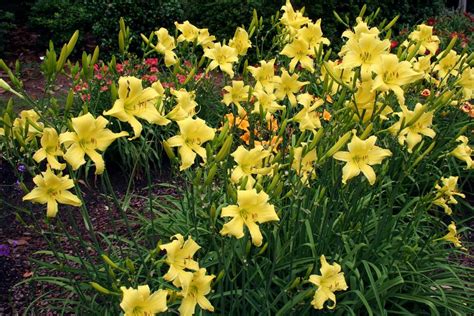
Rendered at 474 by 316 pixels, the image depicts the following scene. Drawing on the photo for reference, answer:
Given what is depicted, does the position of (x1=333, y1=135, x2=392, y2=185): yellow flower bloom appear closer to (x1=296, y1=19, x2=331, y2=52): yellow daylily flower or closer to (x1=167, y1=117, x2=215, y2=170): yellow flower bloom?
(x1=167, y1=117, x2=215, y2=170): yellow flower bloom

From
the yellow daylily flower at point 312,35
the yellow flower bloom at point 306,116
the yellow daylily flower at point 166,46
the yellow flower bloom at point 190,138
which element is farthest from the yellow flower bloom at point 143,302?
the yellow daylily flower at point 312,35

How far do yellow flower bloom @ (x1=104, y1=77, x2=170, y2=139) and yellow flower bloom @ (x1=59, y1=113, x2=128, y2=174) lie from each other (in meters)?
0.07

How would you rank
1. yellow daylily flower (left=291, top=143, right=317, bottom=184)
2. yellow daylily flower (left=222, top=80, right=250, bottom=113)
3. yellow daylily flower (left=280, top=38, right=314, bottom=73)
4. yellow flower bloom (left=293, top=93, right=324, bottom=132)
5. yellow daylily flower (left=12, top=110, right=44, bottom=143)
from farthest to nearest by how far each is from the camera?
1. yellow daylily flower (left=280, top=38, right=314, bottom=73)
2. yellow daylily flower (left=222, top=80, right=250, bottom=113)
3. yellow flower bloom (left=293, top=93, right=324, bottom=132)
4. yellow daylily flower (left=291, top=143, right=317, bottom=184)
5. yellow daylily flower (left=12, top=110, right=44, bottom=143)

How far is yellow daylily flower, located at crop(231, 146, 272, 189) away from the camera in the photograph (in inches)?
76.9

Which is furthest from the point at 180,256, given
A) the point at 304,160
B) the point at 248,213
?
the point at 304,160

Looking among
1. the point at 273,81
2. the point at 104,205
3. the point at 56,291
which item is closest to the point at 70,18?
the point at 104,205

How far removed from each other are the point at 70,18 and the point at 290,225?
6272mm

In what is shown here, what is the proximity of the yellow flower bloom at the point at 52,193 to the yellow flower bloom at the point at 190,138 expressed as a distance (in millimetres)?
345

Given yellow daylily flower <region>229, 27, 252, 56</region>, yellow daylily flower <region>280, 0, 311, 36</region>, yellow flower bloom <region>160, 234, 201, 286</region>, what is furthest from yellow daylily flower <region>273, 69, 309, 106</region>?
yellow flower bloom <region>160, 234, 201, 286</region>

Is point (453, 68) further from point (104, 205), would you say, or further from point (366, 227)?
point (104, 205)

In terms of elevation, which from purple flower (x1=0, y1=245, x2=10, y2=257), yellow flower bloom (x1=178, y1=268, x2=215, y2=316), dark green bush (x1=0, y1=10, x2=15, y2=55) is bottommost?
dark green bush (x1=0, y1=10, x2=15, y2=55)

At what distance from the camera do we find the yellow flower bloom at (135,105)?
1733 millimetres

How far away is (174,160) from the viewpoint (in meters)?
1.89

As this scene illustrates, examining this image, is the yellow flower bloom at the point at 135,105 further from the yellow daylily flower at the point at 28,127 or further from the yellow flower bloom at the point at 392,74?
the yellow flower bloom at the point at 392,74
